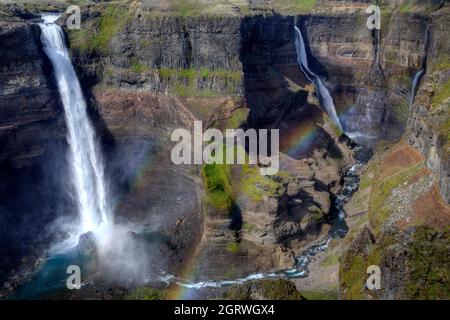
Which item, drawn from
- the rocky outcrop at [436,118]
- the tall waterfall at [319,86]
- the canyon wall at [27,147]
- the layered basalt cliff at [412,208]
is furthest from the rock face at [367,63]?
the canyon wall at [27,147]

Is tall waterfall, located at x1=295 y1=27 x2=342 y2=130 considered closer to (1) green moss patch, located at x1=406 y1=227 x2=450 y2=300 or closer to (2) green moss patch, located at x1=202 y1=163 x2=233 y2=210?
(2) green moss patch, located at x1=202 y1=163 x2=233 y2=210

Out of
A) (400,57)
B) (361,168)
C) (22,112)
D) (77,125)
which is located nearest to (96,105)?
(77,125)

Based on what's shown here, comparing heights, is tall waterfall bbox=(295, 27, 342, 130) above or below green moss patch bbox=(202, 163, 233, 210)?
above

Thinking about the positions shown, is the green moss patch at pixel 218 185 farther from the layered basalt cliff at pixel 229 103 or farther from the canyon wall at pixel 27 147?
the canyon wall at pixel 27 147

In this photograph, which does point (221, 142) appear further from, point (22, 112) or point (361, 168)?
point (361, 168)

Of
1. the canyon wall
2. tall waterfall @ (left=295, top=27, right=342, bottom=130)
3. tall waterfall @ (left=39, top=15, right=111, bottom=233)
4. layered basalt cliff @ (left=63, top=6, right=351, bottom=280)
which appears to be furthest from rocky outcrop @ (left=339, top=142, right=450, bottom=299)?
the canyon wall

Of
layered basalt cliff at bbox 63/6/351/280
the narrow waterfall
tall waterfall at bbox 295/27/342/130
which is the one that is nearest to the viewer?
layered basalt cliff at bbox 63/6/351/280

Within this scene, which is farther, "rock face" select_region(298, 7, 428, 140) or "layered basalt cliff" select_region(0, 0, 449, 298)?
"rock face" select_region(298, 7, 428, 140)

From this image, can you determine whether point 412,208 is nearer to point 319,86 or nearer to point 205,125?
point 205,125

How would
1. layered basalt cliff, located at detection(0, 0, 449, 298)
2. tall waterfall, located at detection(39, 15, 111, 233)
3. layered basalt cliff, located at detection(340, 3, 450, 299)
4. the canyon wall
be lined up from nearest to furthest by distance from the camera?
layered basalt cliff, located at detection(340, 3, 450, 299)
layered basalt cliff, located at detection(0, 0, 449, 298)
the canyon wall
tall waterfall, located at detection(39, 15, 111, 233)
